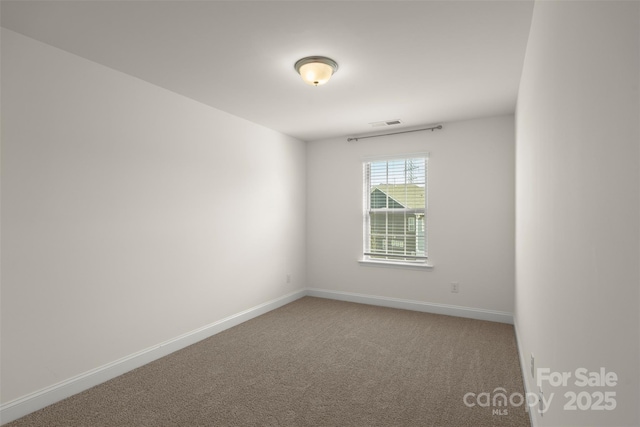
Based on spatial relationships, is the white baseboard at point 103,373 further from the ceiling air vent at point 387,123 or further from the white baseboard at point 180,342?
the ceiling air vent at point 387,123

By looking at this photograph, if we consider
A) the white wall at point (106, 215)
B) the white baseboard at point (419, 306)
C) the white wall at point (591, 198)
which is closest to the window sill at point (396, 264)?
the white baseboard at point (419, 306)

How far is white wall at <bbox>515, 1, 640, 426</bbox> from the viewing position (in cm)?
69

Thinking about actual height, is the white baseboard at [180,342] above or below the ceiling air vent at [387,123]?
below

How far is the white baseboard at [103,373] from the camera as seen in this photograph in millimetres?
2252

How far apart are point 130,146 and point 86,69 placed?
640 millimetres

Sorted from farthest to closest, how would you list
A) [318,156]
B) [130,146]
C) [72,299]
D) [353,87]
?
[318,156] → [353,87] → [130,146] → [72,299]

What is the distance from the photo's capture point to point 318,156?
17.7 ft

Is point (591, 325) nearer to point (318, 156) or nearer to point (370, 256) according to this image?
point (370, 256)

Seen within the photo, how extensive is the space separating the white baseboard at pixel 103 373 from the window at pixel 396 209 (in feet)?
6.89

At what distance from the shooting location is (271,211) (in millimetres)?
4754

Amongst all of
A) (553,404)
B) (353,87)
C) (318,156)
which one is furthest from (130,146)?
(553,404)

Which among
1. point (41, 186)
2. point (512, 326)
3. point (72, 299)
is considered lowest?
point (512, 326)

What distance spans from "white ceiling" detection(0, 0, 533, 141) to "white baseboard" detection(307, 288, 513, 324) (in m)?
2.45

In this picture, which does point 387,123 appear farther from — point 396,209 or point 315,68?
point 315,68
